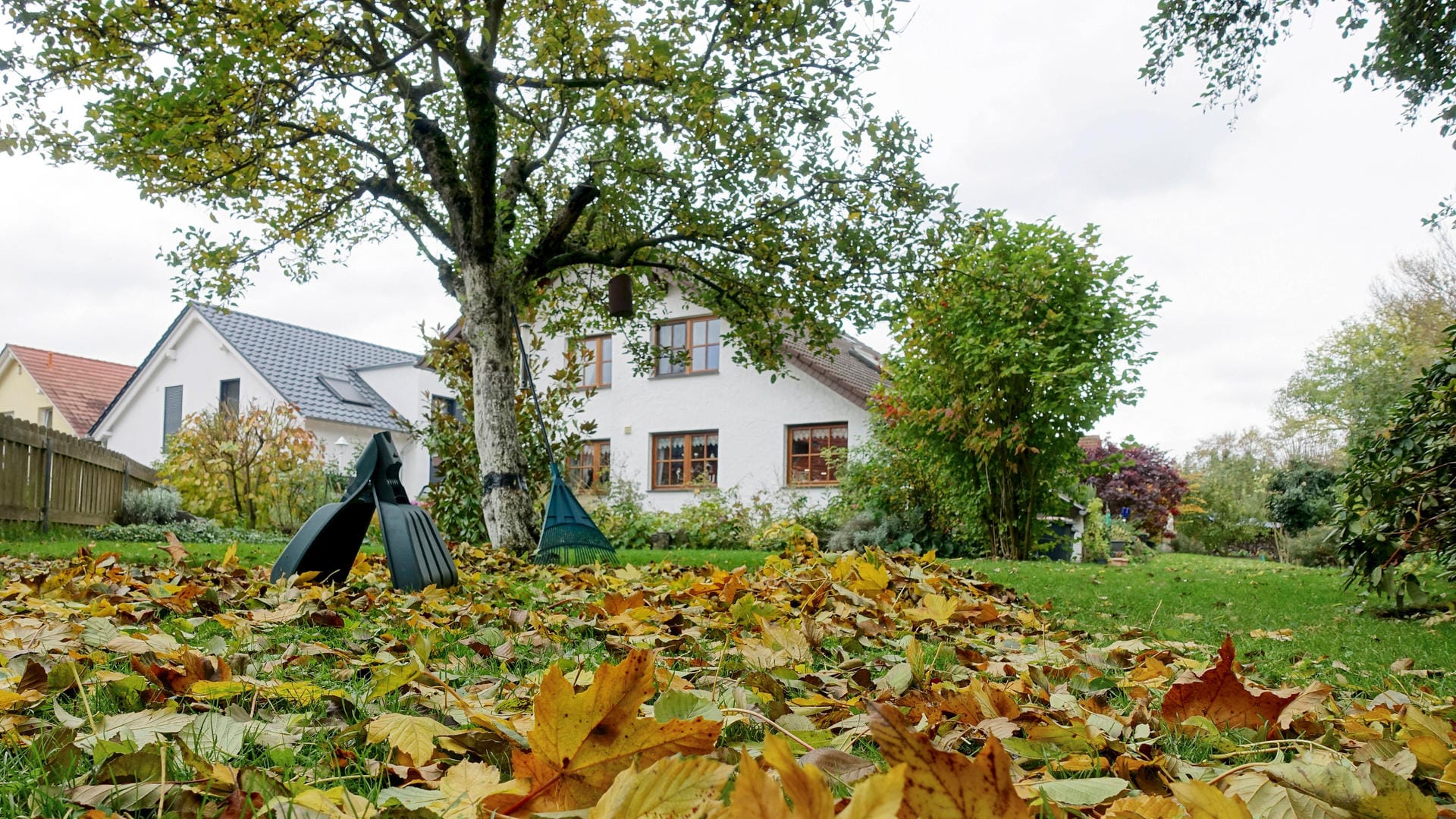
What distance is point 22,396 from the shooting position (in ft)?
95.7

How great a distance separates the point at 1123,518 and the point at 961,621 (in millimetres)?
22160

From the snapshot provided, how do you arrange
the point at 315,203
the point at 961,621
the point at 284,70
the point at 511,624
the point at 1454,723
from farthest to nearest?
1. the point at 315,203
2. the point at 284,70
3. the point at 961,621
4. the point at 511,624
5. the point at 1454,723

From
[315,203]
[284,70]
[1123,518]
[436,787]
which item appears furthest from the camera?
[1123,518]

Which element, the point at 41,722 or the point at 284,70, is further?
the point at 284,70

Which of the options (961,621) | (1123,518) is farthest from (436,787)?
(1123,518)

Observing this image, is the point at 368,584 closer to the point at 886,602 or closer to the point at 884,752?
the point at 886,602

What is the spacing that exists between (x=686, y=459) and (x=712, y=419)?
3.45ft

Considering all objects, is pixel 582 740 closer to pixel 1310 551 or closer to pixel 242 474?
pixel 242 474

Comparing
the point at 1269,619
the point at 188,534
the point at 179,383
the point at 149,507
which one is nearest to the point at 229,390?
the point at 179,383

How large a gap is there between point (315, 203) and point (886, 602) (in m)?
8.00

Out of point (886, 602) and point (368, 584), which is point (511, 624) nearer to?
point (886, 602)

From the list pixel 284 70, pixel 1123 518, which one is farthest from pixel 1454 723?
pixel 1123 518

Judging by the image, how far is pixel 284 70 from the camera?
5.94 m

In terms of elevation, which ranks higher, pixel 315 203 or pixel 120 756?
pixel 315 203
